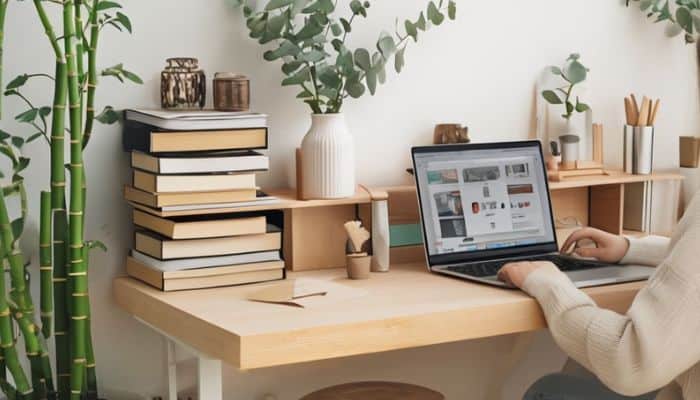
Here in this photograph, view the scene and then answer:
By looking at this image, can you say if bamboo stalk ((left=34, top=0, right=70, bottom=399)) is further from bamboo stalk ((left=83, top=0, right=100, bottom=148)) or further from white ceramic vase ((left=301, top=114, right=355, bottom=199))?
white ceramic vase ((left=301, top=114, right=355, bottom=199))

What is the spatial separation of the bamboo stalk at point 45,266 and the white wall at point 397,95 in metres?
0.11

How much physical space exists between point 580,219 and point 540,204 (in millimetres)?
369

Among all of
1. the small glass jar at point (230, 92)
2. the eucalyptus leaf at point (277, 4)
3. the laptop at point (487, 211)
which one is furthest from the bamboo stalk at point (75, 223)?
the laptop at point (487, 211)

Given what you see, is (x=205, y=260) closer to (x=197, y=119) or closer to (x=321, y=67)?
(x=197, y=119)

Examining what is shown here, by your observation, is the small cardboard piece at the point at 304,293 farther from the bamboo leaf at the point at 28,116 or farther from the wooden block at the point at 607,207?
the wooden block at the point at 607,207

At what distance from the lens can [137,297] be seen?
2.22 meters

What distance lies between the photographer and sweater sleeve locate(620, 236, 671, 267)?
2.42 meters

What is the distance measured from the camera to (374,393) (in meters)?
2.43

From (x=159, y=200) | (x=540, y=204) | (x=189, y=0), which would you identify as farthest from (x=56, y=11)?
(x=540, y=204)

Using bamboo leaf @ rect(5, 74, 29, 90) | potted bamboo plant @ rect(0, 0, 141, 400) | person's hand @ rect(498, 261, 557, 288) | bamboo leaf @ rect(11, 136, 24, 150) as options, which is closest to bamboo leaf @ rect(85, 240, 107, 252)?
potted bamboo plant @ rect(0, 0, 141, 400)

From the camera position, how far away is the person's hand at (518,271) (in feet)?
7.16

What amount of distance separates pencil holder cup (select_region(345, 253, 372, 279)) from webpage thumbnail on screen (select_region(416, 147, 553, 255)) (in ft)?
0.53

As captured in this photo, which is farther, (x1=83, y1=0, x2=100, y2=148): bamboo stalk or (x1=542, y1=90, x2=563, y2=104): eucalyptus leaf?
(x1=542, y1=90, x2=563, y2=104): eucalyptus leaf

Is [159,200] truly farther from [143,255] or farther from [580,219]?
[580,219]
